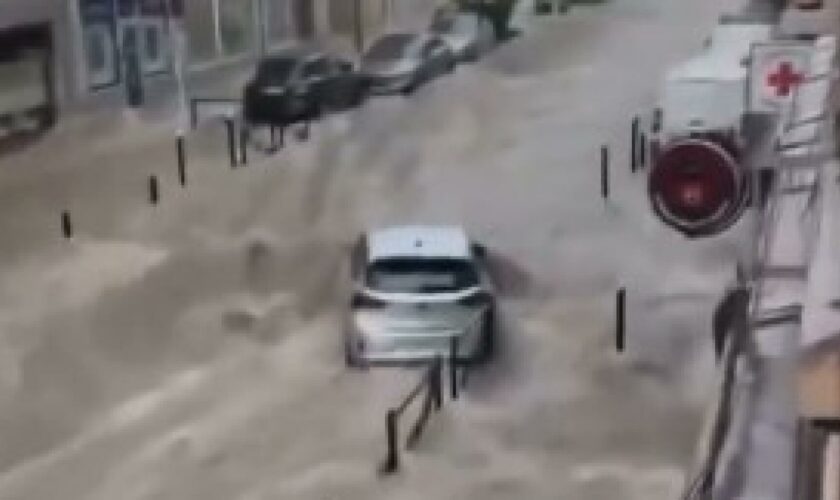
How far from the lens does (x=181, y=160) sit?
13.5 m

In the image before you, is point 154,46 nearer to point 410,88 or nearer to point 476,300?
point 410,88

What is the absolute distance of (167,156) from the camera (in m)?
13.9

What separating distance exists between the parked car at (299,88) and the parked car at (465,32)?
155cm

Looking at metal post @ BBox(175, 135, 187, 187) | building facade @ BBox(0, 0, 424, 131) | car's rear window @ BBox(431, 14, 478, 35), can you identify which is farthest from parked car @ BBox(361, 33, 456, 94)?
metal post @ BBox(175, 135, 187, 187)

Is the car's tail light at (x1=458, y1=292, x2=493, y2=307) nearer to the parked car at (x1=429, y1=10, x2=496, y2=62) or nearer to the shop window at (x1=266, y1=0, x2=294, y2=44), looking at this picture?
the parked car at (x1=429, y1=10, x2=496, y2=62)

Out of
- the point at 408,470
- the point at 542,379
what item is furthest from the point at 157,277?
the point at 408,470

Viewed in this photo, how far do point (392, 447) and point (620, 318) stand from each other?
2.69m

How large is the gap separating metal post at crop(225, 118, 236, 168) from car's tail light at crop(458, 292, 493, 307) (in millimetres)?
5028

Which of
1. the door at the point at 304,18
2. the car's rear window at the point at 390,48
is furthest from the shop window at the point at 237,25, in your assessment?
the car's rear window at the point at 390,48

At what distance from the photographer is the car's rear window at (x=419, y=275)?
28.6 feet

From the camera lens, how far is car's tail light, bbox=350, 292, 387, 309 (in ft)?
28.4

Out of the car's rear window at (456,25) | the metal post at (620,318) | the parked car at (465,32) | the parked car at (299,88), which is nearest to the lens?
the metal post at (620,318)

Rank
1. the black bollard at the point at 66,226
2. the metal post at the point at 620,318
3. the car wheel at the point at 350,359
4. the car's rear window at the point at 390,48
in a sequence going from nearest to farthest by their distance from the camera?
the car wheel at the point at 350,359 < the metal post at the point at 620,318 < the black bollard at the point at 66,226 < the car's rear window at the point at 390,48

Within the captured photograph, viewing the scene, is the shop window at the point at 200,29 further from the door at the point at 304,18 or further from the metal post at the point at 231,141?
the metal post at the point at 231,141
